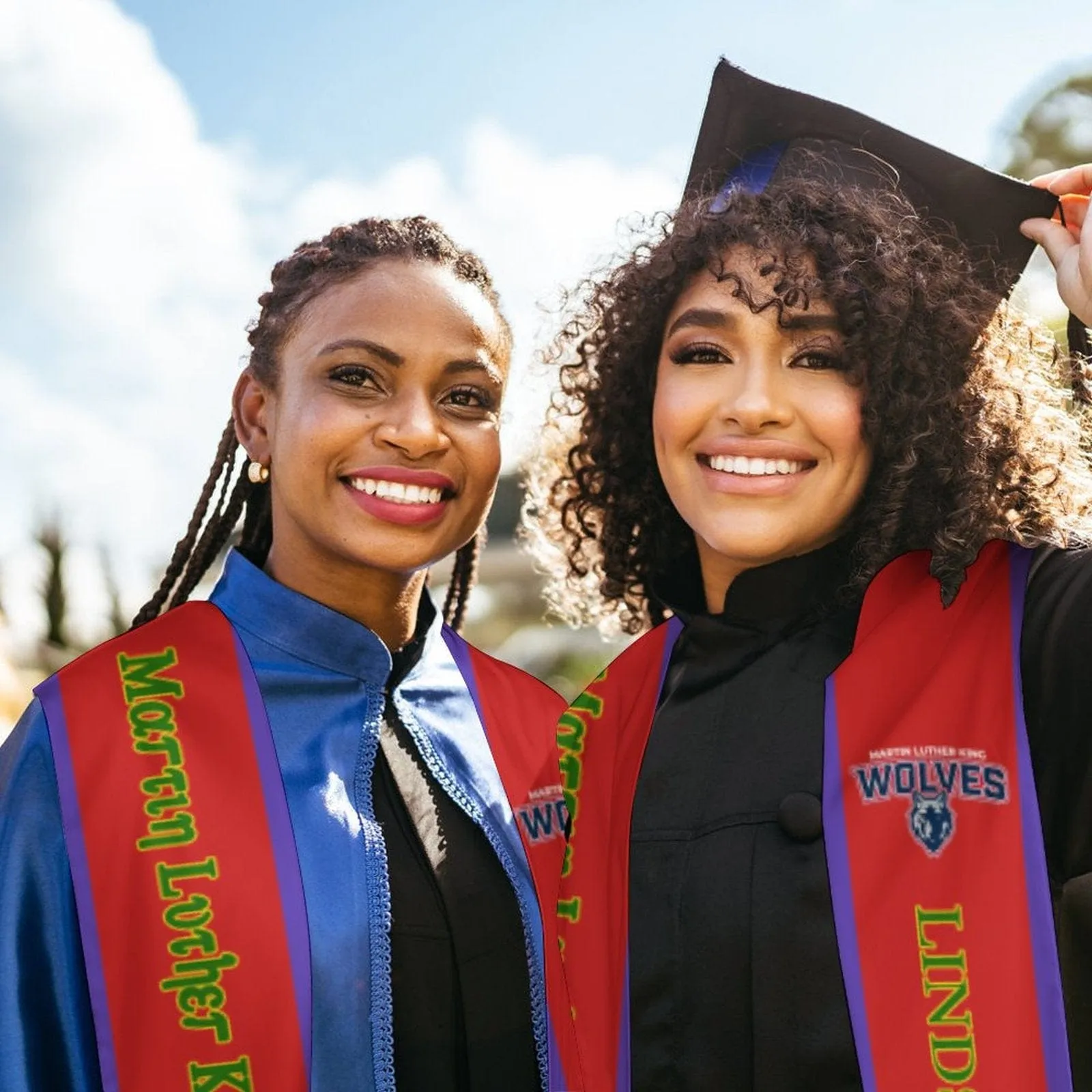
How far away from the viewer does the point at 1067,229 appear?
8.16 ft

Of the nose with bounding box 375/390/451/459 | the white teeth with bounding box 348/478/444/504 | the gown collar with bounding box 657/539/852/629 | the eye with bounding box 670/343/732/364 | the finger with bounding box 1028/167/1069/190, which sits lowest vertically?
the gown collar with bounding box 657/539/852/629

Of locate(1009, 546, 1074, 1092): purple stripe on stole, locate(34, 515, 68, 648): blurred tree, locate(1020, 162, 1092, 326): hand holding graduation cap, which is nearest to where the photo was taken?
locate(1009, 546, 1074, 1092): purple stripe on stole

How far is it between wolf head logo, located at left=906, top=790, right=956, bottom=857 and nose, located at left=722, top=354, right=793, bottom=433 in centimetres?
67

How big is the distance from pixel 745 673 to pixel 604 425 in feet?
2.57

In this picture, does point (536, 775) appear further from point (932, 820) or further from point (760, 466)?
point (932, 820)

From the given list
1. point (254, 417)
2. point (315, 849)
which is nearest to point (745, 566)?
point (315, 849)

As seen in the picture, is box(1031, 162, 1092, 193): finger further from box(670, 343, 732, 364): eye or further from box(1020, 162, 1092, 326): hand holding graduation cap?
box(670, 343, 732, 364): eye

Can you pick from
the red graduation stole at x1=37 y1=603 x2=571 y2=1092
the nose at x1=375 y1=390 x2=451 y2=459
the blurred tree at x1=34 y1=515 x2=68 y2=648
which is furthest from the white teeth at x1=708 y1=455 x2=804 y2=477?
the blurred tree at x1=34 y1=515 x2=68 y2=648

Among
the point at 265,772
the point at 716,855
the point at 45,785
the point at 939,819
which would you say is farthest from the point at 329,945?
the point at 939,819

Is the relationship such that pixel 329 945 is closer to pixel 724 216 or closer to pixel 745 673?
pixel 745 673

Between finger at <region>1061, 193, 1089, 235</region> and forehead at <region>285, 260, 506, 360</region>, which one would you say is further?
forehead at <region>285, 260, 506, 360</region>

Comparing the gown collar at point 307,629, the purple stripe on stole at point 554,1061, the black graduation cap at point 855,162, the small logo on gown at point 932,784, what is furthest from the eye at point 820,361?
the purple stripe on stole at point 554,1061

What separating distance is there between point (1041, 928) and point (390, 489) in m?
1.48

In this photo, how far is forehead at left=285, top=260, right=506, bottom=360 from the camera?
112 inches
